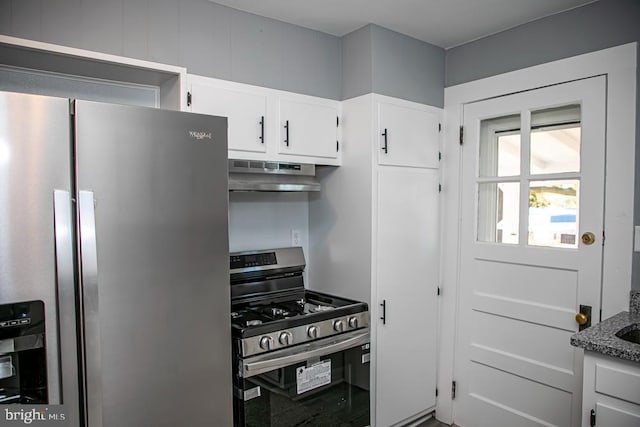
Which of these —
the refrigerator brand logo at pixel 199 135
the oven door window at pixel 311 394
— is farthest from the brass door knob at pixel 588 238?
the refrigerator brand logo at pixel 199 135

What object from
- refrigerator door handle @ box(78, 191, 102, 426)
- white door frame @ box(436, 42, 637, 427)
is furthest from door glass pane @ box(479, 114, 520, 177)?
refrigerator door handle @ box(78, 191, 102, 426)

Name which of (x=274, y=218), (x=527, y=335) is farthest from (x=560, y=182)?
(x=274, y=218)

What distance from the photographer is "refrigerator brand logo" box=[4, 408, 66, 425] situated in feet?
4.10

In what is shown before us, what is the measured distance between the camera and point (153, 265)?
1510mm

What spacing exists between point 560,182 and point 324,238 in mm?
1353

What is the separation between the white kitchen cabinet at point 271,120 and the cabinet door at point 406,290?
0.40m

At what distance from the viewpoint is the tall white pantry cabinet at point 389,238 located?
8.05ft

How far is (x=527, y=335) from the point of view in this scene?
246cm

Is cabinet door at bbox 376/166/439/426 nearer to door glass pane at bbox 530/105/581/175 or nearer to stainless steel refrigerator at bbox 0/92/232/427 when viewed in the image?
door glass pane at bbox 530/105/581/175

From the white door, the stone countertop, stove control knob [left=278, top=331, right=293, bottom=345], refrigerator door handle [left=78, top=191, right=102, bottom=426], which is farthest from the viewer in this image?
the white door

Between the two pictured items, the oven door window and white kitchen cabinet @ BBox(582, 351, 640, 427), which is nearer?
white kitchen cabinet @ BBox(582, 351, 640, 427)

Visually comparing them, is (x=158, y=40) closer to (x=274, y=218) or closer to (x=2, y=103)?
(x=2, y=103)

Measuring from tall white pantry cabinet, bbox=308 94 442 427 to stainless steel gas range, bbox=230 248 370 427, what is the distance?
137mm

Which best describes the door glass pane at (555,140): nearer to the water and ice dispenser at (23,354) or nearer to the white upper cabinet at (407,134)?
the white upper cabinet at (407,134)
